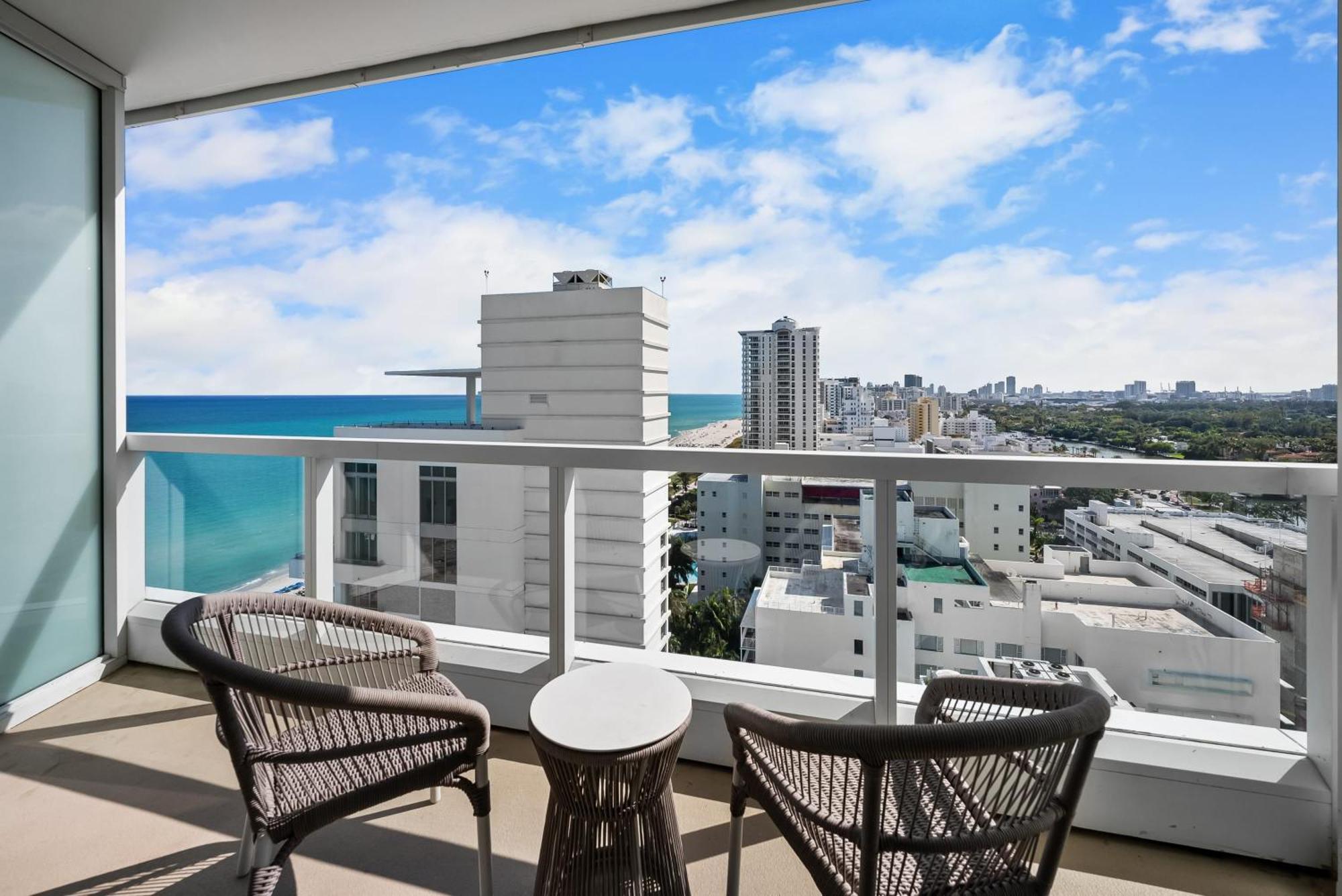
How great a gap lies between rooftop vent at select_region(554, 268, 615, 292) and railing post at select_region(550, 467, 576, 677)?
7.68 metres

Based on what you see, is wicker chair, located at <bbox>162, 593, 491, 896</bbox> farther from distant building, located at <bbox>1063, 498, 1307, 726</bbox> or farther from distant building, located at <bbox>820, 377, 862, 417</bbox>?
distant building, located at <bbox>820, 377, 862, 417</bbox>

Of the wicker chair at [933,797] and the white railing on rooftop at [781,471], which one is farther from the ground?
the white railing on rooftop at [781,471]

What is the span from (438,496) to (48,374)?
182cm

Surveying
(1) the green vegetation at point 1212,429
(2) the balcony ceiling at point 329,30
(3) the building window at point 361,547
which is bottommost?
(3) the building window at point 361,547

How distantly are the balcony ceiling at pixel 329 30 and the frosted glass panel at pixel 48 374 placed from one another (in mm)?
313

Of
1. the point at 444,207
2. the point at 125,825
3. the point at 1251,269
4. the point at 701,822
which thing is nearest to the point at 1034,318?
the point at 1251,269

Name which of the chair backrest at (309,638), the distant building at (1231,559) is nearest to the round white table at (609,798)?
the chair backrest at (309,638)

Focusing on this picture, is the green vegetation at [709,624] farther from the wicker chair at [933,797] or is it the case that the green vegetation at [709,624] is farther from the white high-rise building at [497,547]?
the wicker chair at [933,797]

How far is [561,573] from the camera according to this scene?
2350mm

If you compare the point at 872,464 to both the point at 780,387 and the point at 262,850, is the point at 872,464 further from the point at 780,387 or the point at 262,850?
the point at 780,387

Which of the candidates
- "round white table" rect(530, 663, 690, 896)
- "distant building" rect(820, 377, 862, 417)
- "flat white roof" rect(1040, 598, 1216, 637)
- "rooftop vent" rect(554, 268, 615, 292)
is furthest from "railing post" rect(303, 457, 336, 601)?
"rooftop vent" rect(554, 268, 615, 292)

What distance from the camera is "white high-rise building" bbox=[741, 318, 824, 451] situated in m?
6.85

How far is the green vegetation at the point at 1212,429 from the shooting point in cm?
179

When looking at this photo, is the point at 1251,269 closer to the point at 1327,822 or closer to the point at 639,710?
the point at 1327,822
